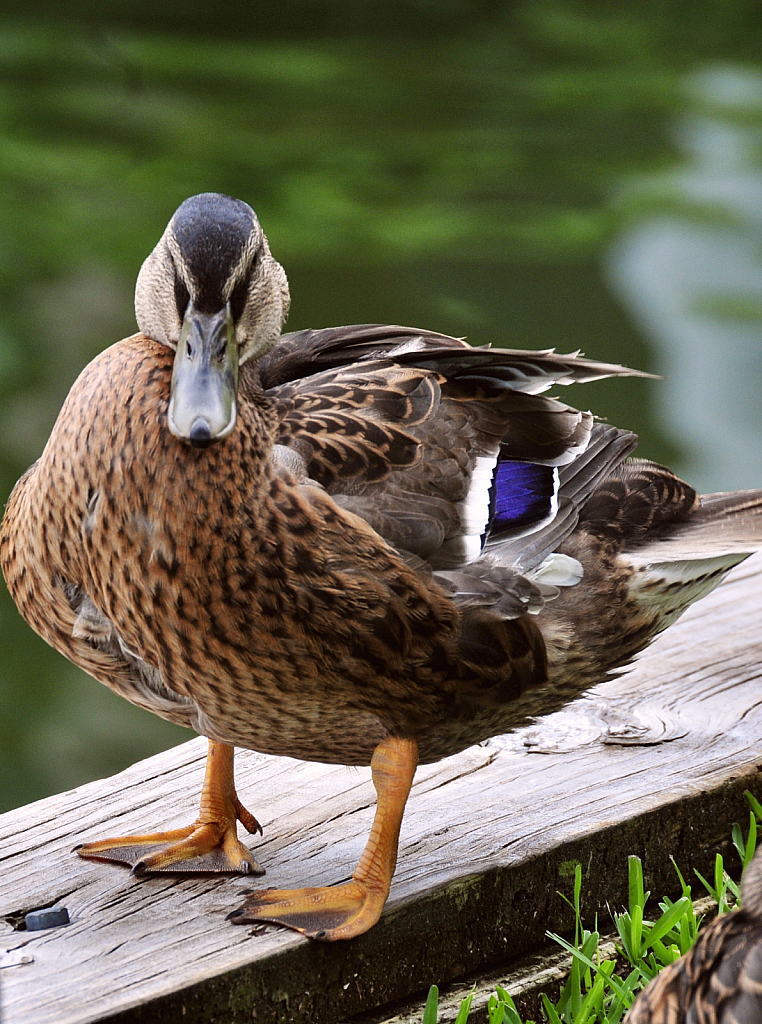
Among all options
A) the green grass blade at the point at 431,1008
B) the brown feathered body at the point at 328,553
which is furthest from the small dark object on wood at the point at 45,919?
the green grass blade at the point at 431,1008

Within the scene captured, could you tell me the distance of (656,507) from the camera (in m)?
2.53

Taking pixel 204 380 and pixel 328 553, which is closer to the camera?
pixel 204 380

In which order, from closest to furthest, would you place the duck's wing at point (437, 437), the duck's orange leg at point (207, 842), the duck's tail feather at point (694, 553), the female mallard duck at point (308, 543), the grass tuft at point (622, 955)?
the female mallard duck at point (308, 543)
the duck's wing at point (437, 437)
the grass tuft at point (622, 955)
the duck's orange leg at point (207, 842)
the duck's tail feather at point (694, 553)

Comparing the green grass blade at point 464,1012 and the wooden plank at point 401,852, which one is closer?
the wooden plank at point 401,852

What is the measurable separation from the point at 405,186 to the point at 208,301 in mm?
5424

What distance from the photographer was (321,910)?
2.14 m

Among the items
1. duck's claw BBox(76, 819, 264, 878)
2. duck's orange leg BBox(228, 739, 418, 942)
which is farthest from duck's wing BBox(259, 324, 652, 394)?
duck's claw BBox(76, 819, 264, 878)

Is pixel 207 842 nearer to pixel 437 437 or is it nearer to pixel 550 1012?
pixel 550 1012

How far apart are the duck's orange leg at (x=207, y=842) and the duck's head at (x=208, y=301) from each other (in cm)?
76

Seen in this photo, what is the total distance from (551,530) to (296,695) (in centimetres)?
53

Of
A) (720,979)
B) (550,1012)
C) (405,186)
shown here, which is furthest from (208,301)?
(405,186)

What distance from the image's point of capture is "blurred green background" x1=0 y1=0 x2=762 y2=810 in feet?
20.7

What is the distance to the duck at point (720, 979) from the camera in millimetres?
1586

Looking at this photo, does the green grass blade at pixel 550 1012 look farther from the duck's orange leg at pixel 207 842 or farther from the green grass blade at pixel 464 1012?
the duck's orange leg at pixel 207 842
